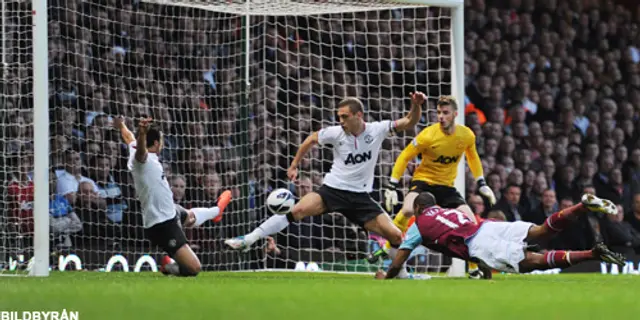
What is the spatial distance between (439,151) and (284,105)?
147 inches

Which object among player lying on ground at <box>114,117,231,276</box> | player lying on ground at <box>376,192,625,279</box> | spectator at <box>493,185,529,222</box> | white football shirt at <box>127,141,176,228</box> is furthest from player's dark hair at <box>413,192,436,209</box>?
spectator at <box>493,185,529,222</box>

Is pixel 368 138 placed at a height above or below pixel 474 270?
above

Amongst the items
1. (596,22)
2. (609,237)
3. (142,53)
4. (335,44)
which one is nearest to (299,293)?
(142,53)

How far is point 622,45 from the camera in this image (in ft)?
60.3

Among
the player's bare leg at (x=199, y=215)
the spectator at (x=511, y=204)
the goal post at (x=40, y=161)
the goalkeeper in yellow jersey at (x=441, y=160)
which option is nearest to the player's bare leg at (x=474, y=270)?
the goalkeeper in yellow jersey at (x=441, y=160)

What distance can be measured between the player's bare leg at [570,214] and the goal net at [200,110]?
2.60 meters

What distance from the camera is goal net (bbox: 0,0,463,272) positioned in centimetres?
1180

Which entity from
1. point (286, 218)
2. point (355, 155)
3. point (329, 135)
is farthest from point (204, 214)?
point (355, 155)

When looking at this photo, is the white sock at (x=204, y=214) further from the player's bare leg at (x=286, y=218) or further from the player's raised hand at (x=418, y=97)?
the player's raised hand at (x=418, y=97)

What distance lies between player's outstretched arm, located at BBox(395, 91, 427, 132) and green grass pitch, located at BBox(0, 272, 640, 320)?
258cm

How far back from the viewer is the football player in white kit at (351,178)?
10.3m

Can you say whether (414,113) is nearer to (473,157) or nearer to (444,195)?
(444,195)

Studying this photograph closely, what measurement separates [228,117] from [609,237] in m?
5.47

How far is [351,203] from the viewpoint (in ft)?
Result: 34.1
